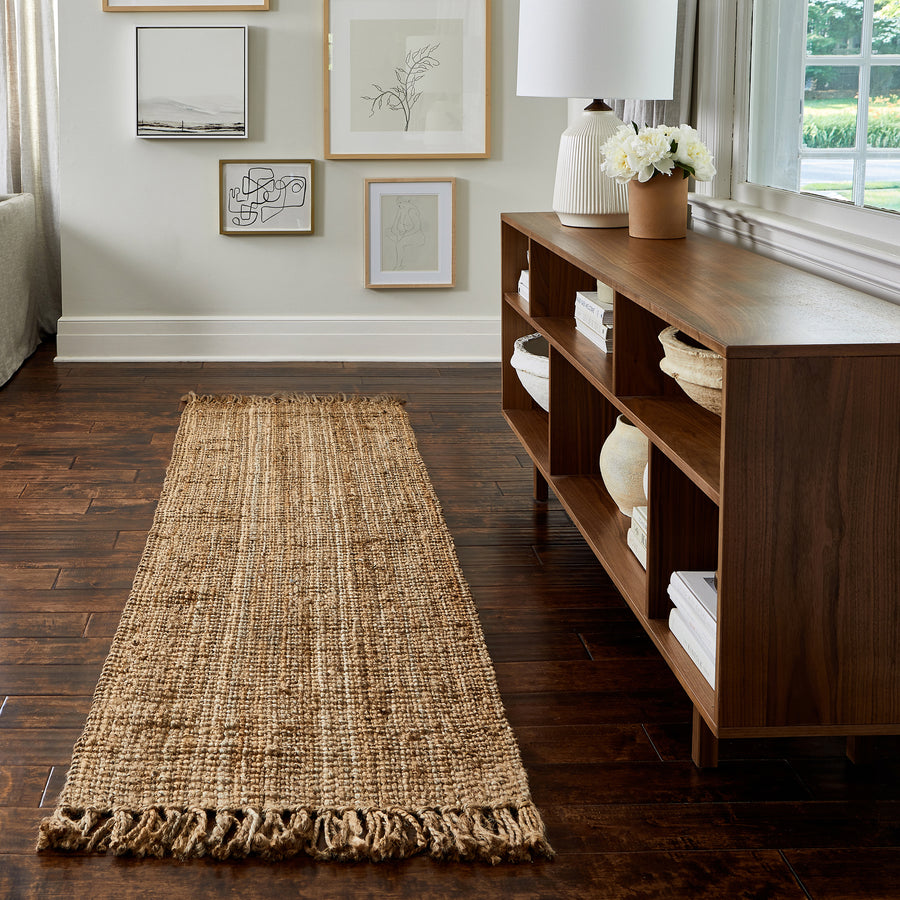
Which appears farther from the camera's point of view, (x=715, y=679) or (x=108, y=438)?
(x=108, y=438)

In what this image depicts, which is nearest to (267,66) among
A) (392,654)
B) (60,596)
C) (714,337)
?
(60,596)

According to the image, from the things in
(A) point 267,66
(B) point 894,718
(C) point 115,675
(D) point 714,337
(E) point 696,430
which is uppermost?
(A) point 267,66

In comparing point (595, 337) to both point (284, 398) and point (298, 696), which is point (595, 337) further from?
point (284, 398)

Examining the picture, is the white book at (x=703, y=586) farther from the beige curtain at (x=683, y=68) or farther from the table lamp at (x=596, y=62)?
the beige curtain at (x=683, y=68)

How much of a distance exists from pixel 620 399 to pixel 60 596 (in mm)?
1343

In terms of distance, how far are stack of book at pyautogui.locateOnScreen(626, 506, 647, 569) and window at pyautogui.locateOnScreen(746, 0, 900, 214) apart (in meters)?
0.79

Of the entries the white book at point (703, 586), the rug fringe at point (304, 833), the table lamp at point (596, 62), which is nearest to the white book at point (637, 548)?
the white book at point (703, 586)

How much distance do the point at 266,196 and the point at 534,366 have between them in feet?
7.72

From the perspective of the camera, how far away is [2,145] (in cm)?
524

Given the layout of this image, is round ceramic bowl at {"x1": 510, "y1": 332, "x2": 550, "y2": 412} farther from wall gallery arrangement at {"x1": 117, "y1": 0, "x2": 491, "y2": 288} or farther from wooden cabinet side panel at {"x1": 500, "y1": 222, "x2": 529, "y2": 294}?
wall gallery arrangement at {"x1": 117, "y1": 0, "x2": 491, "y2": 288}

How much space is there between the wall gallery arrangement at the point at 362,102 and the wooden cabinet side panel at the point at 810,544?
143 inches

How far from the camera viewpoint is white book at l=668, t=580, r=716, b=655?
1716mm

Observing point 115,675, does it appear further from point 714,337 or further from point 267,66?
point 267,66

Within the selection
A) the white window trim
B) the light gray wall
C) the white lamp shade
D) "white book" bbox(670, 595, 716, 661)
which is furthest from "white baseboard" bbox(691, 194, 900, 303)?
the light gray wall
